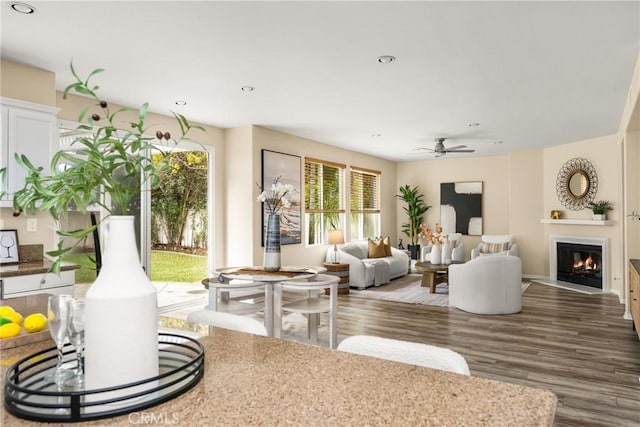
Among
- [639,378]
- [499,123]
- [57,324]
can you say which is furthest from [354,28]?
[499,123]

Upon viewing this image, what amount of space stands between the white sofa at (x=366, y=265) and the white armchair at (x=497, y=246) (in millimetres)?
1453

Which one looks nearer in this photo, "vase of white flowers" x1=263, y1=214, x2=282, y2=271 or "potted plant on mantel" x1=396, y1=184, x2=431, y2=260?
"vase of white flowers" x1=263, y1=214, x2=282, y2=271

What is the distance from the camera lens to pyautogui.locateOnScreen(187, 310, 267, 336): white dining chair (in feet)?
4.85

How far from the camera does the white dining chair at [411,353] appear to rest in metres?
1.16

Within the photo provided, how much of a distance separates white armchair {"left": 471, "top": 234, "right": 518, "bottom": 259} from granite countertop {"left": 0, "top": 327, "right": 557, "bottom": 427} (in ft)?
24.6

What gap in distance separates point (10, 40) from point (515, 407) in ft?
12.6

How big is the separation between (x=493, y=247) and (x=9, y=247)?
7548 millimetres

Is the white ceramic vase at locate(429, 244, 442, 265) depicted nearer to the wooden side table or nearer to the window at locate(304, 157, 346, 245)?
the wooden side table

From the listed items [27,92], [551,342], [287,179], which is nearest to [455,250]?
[287,179]

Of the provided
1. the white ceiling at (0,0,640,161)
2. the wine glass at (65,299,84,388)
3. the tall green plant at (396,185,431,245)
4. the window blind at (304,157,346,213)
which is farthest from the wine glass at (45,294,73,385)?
the tall green plant at (396,185,431,245)

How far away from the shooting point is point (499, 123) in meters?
6.00

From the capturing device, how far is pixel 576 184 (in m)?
7.67

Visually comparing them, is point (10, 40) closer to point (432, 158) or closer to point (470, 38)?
point (470, 38)

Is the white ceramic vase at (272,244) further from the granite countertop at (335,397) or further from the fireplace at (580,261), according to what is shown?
the fireplace at (580,261)
